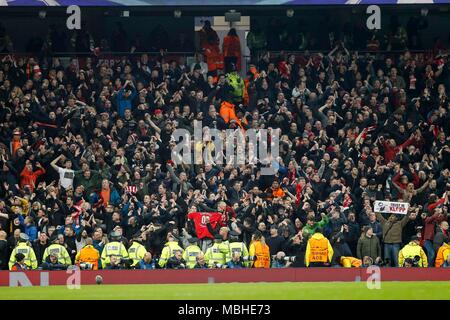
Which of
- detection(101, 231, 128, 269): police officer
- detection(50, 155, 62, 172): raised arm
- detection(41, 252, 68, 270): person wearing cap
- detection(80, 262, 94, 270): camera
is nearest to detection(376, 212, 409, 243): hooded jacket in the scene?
detection(101, 231, 128, 269): police officer

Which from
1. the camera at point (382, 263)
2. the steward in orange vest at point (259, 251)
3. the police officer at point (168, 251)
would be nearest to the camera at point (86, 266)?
the police officer at point (168, 251)

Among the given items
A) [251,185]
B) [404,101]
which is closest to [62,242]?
[251,185]

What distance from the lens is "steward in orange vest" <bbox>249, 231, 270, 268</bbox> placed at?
32.4 m

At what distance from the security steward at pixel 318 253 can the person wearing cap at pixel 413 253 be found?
1705mm

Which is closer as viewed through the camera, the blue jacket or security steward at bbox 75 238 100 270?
security steward at bbox 75 238 100 270

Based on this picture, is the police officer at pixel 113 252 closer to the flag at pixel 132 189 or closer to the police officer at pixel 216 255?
the police officer at pixel 216 255

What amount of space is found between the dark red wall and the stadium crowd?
0.39 metres

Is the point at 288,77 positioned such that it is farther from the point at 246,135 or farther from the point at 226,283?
the point at 226,283

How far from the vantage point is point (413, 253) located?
106 feet

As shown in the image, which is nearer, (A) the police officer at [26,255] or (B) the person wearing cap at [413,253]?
(A) the police officer at [26,255]

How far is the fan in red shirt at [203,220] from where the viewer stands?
109 feet

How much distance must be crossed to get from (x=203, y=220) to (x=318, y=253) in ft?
9.78

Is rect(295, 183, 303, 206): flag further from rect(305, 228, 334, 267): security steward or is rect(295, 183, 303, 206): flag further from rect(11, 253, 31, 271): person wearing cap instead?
rect(11, 253, 31, 271): person wearing cap

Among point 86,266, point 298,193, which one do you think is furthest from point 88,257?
point 298,193
